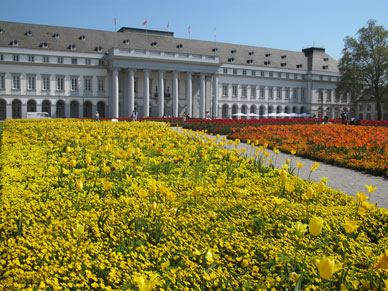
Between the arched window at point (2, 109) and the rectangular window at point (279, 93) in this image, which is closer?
the arched window at point (2, 109)

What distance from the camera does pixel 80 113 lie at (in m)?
63.9

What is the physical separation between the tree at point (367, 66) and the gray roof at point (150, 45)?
956 inches

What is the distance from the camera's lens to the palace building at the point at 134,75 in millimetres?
→ 60188

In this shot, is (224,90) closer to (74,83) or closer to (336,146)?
(74,83)

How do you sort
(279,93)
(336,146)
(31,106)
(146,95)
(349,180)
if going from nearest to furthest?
(349,180) < (336,146) < (31,106) < (146,95) < (279,93)

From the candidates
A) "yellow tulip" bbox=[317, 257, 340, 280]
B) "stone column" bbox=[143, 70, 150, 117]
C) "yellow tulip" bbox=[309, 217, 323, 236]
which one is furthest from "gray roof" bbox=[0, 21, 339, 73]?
"yellow tulip" bbox=[317, 257, 340, 280]

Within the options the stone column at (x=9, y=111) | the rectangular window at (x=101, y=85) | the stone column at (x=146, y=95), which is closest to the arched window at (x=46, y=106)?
the stone column at (x=9, y=111)

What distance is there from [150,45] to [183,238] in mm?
68222

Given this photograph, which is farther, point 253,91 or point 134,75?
point 253,91

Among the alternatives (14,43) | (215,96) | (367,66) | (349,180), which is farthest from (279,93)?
(349,180)

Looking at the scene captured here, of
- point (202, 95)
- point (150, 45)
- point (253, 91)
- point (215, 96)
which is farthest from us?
point (253, 91)

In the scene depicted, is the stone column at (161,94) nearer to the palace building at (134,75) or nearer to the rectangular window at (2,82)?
the palace building at (134,75)

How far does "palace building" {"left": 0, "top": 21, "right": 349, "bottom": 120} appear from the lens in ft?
197

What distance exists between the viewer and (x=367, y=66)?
2283 inches
